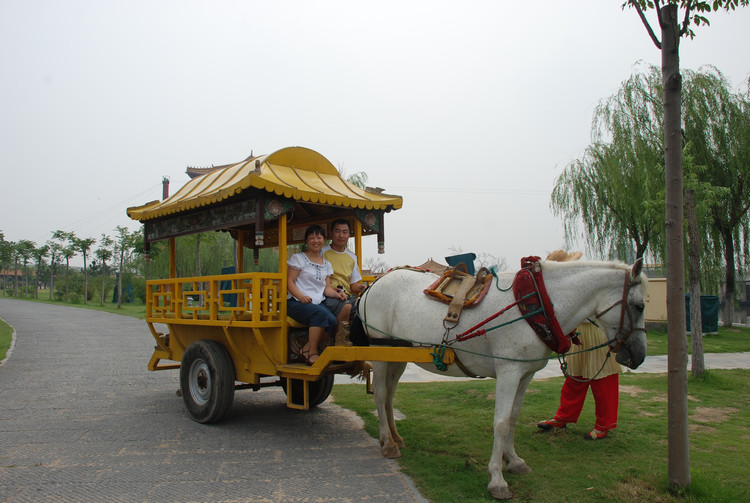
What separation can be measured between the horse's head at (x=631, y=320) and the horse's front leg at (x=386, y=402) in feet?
6.41

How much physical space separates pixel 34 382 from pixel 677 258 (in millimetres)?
8952

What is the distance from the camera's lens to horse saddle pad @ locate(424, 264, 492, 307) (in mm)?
4336

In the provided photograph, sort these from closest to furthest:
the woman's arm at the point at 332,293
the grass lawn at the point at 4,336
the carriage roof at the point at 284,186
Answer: the carriage roof at the point at 284,186, the woman's arm at the point at 332,293, the grass lawn at the point at 4,336

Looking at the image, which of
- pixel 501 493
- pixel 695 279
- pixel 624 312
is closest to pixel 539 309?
pixel 624 312

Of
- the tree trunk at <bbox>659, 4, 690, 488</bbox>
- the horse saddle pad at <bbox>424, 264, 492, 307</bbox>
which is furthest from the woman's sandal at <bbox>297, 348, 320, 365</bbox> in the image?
the tree trunk at <bbox>659, 4, 690, 488</bbox>

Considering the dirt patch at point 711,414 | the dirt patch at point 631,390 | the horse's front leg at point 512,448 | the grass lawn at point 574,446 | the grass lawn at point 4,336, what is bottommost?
the dirt patch at point 631,390

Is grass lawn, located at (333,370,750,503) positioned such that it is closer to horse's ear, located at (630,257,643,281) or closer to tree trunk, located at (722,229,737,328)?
horse's ear, located at (630,257,643,281)

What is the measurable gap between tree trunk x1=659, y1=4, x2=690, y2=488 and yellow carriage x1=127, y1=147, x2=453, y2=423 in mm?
1735

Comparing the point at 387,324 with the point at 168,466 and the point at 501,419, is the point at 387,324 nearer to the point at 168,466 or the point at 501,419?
the point at 501,419

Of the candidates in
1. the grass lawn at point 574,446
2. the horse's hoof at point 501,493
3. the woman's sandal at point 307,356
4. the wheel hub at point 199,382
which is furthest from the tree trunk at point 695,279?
the wheel hub at point 199,382

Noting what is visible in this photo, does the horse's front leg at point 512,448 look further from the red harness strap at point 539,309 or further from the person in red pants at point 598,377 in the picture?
the person in red pants at point 598,377

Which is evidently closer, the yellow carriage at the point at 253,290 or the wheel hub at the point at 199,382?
the yellow carriage at the point at 253,290

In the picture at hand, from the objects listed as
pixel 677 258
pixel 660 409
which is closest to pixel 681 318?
pixel 677 258

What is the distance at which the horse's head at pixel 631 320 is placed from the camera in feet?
12.7
